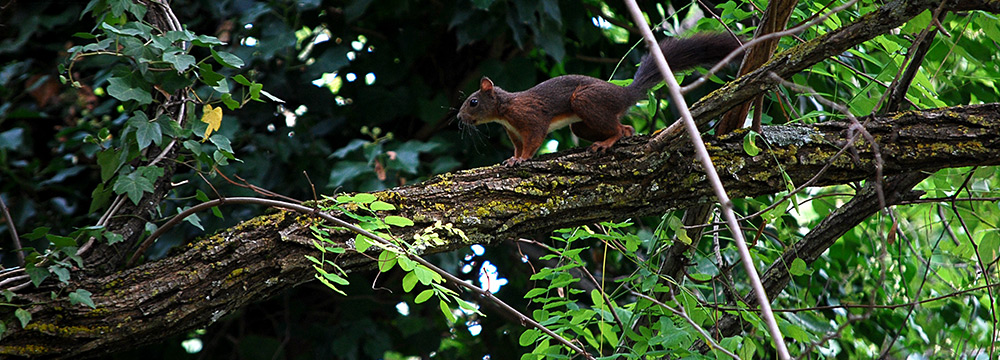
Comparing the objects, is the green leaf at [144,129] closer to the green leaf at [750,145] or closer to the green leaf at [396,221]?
the green leaf at [396,221]

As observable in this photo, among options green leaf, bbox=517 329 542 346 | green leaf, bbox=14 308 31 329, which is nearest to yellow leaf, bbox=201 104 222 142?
green leaf, bbox=14 308 31 329

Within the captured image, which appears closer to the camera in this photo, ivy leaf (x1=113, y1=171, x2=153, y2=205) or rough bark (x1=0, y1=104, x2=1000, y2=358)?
A: rough bark (x1=0, y1=104, x2=1000, y2=358)

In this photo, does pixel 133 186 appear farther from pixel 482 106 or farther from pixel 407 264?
pixel 482 106

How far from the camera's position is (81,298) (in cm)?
208

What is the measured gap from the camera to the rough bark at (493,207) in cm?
213

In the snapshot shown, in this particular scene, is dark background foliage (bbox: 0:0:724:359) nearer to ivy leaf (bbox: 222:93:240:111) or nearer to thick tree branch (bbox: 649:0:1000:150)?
ivy leaf (bbox: 222:93:240:111)

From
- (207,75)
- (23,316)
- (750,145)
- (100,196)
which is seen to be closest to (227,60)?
(207,75)

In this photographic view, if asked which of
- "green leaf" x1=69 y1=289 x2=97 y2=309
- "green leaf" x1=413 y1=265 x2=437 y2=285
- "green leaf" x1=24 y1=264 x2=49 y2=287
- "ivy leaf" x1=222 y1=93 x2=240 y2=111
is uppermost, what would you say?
"ivy leaf" x1=222 y1=93 x2=240 y2=111

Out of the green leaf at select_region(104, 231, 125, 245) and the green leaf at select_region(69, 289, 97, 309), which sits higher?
the green leaf at select_region(104, 231, 125, 245)

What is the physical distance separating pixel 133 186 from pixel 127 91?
11.5 inches

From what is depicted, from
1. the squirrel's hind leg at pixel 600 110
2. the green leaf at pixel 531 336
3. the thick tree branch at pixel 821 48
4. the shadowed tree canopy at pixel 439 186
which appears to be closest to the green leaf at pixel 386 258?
the shadowed tree canopy at pixel 439 186

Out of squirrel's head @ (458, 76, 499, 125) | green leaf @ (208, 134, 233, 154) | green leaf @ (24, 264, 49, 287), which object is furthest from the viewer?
squirrel's head @ (458, 76, 499, 125)

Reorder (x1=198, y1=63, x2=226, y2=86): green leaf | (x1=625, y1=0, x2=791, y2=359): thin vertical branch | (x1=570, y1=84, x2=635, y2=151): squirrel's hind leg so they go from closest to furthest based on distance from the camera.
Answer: (x1=625, y1=0, x2=791, y2=359): thin vertical branch
(x1=198, y1=63, x2=226, y2=86): green leaf
(x1=570, y1=84, x2=635, y2=151): squirrel's hind leg

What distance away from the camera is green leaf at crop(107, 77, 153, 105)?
2.18 metres
